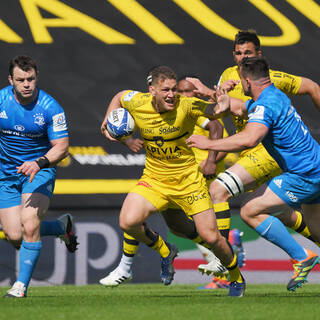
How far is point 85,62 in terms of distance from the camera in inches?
443

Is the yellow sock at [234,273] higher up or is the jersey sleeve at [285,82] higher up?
the jersey sleeve at [285,82]

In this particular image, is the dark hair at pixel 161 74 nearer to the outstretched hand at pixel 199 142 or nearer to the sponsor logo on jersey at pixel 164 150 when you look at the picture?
the sponsor logo on jersey at pixel 164 150

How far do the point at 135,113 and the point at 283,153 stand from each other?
1.44 metres

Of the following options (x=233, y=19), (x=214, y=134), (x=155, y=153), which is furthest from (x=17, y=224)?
(x=233, y=19)

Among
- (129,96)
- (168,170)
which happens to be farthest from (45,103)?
(168,170)

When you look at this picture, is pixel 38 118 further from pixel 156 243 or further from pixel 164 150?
pixel 156 243

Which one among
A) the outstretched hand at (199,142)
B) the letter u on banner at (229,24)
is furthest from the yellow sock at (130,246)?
the letter u on banner at (229,24)

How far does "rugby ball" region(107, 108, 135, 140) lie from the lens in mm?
7336

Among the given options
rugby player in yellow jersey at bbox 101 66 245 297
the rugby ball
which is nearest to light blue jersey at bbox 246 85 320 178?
rugby player in yellow jersey at bbox 101 66 245 297

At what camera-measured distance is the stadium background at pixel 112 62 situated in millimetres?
10766

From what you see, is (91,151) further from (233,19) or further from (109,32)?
(233,19)

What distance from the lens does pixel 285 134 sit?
6734 millimetres

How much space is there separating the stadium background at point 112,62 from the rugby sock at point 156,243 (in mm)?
2922

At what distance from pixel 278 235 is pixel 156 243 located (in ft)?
3.82
